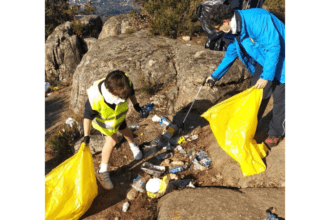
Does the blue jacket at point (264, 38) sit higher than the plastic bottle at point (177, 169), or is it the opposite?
the blue jacket at point (264, 38)

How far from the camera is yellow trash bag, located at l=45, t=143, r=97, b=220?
2236 mm

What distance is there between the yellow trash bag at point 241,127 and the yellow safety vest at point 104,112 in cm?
115

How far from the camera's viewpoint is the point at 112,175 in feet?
10.1

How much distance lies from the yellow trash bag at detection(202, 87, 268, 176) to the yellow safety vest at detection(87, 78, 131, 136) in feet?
3.78

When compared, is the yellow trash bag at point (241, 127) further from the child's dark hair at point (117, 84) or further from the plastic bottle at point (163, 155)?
the child's dark hair at point (117, 84)

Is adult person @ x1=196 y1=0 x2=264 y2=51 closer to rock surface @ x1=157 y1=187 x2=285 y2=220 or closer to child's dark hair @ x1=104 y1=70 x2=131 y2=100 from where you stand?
child's dark hair @ x1=104 y1=70 x2=131 y2=100

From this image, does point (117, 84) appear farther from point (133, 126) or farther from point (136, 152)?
point (133, 126)

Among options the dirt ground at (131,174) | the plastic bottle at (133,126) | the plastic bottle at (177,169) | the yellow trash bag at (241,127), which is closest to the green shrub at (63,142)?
the dirt ground at (131,174)

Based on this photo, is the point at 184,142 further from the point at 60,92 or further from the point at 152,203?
the point at 60,92

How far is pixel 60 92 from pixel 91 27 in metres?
3.53

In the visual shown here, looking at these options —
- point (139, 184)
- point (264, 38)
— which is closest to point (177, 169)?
point (139, 184)

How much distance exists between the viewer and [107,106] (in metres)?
2.33

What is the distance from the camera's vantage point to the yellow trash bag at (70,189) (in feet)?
7.34

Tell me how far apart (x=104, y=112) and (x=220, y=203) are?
159cm
